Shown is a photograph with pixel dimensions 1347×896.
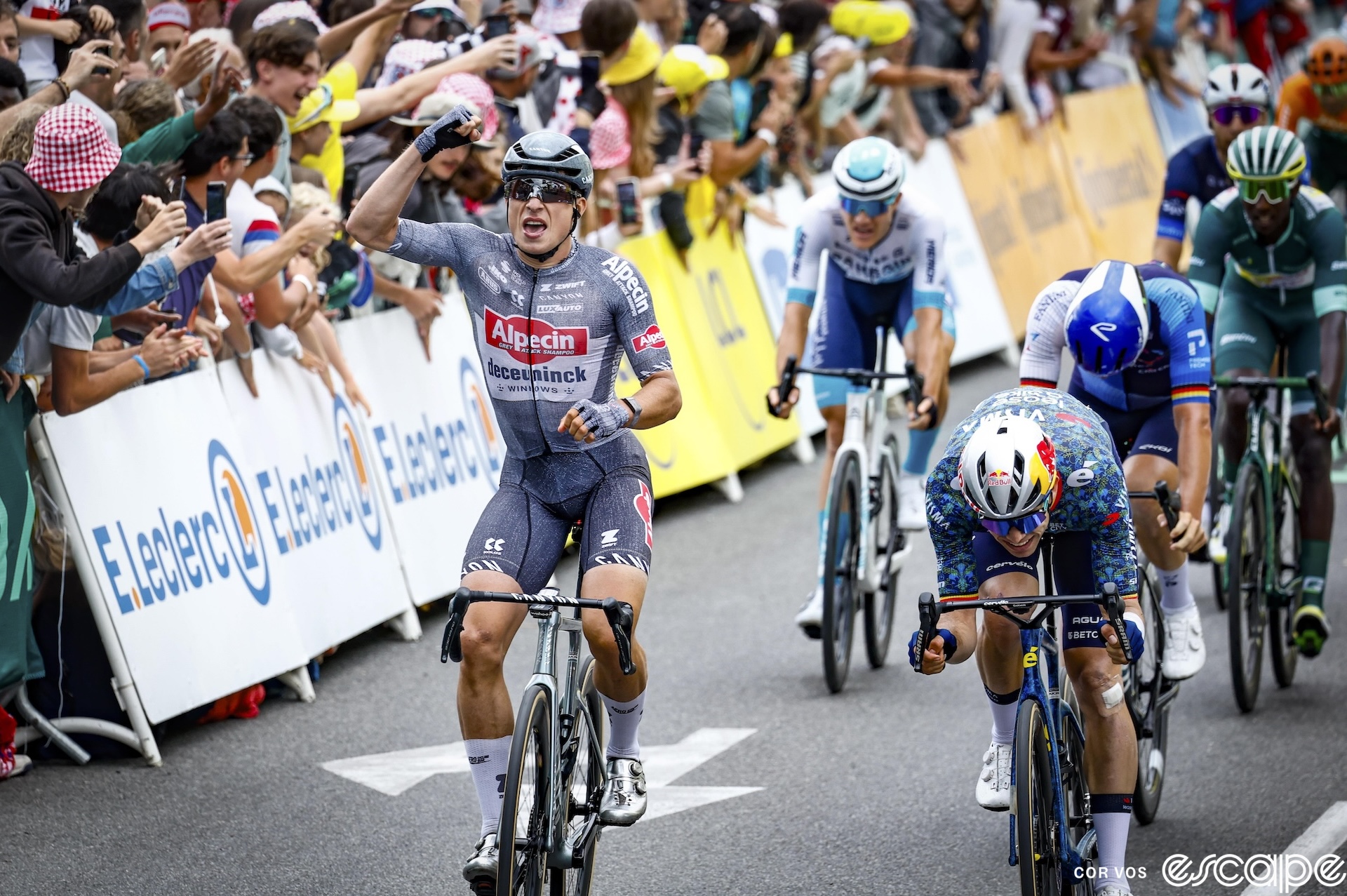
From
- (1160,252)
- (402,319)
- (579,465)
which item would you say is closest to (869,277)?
(1160,252)

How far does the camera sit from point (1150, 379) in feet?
21.9

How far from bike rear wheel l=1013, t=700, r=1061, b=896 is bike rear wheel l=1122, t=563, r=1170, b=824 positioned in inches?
55.2

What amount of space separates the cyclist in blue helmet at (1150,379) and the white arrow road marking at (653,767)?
1796mm

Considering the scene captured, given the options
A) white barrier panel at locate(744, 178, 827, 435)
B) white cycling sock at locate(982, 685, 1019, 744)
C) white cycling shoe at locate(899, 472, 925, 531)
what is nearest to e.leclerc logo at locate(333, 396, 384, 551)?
white cycling shoe at locate(899, 472, 925, 531)

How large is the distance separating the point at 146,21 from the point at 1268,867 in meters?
6.69

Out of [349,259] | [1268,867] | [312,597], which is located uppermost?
[349,259]

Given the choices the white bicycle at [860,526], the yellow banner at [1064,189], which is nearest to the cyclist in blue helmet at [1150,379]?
the white bicycle at [860,526]

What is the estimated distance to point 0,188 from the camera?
6406mm

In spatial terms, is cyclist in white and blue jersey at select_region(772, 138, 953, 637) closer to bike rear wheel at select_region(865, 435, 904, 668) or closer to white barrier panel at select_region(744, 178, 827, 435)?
bike rear wheel at select_region(865, 435, 904, 668)

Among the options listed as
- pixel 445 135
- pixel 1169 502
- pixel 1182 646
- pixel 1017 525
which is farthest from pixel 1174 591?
pixel 445 135

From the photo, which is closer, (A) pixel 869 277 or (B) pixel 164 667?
(B) pixel 164 667

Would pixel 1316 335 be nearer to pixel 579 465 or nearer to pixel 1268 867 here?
pixel 1268 867

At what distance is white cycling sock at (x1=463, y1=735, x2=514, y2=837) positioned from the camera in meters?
5.19

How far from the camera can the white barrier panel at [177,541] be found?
23.5ft
